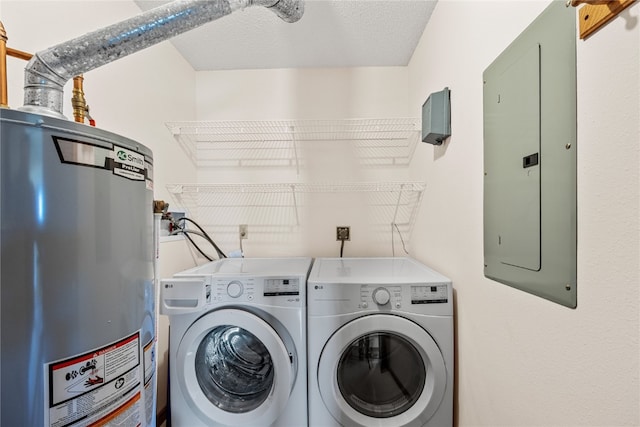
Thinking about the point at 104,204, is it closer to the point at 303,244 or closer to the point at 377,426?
the point at 377,426

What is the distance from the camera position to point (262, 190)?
1913 millimetres

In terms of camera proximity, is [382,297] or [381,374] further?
[381,374]

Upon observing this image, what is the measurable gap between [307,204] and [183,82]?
1238 millimetres

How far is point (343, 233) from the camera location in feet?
6.41

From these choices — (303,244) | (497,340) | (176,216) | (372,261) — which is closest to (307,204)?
(303,244)

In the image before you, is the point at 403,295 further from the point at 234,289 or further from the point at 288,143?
the point at 288,143

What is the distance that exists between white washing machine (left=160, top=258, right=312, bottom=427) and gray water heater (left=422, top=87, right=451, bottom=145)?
0.98 metres

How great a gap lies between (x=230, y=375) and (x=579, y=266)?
1.48 meters

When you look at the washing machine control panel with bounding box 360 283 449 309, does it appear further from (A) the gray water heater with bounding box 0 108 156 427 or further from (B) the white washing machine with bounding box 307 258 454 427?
(A) the gray water heater with bounding box 0 108 156 427

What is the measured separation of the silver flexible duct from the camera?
1.82 feet

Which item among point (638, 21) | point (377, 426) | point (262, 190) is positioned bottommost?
point (377, 426)

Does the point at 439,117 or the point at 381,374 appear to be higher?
the point at 439,117

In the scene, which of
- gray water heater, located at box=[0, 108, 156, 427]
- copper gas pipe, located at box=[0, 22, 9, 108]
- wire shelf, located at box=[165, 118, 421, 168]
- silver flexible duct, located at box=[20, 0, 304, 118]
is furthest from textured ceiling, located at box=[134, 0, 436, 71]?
gray water heater, located at box=[0, 108, 156, 427]

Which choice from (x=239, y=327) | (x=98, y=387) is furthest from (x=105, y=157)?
(x=239, y=327)
